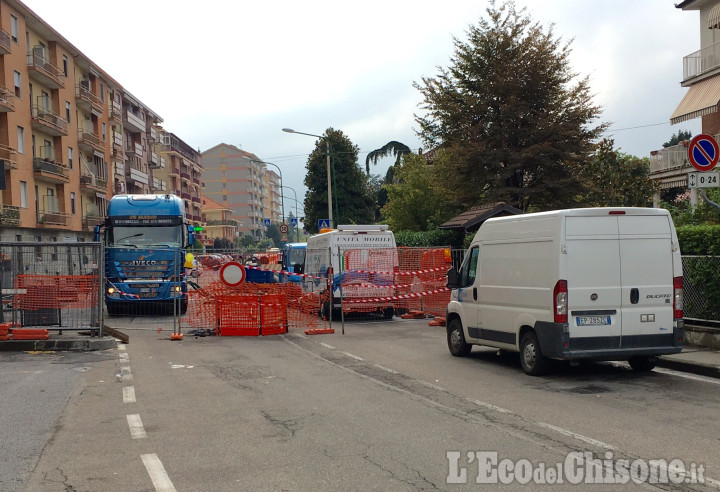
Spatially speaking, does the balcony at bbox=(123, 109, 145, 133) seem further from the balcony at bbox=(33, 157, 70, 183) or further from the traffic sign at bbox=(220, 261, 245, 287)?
the traffic sign at bbox=(220, 261, 245, 287)

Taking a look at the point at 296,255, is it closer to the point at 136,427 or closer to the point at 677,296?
the point at 677,296

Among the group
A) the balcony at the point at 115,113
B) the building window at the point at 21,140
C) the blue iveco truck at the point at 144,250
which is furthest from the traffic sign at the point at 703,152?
the balcony at the point at 115,113

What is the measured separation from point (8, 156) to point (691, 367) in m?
40.6

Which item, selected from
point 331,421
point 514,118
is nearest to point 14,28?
point 514,118

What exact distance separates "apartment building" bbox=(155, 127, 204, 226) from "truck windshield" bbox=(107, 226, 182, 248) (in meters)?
60.7

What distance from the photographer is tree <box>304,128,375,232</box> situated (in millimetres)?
61031

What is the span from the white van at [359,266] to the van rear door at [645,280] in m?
9.10

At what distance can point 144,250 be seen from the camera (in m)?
20.8

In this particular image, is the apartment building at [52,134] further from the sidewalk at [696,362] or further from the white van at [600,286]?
the sidewalk at [696,362]

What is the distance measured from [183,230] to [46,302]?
8.05m

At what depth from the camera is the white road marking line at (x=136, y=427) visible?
22.9ft

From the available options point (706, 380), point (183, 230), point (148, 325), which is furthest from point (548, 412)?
point (183, 230)

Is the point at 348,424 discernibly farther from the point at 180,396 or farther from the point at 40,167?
the point at 40,167

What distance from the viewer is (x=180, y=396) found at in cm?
909
